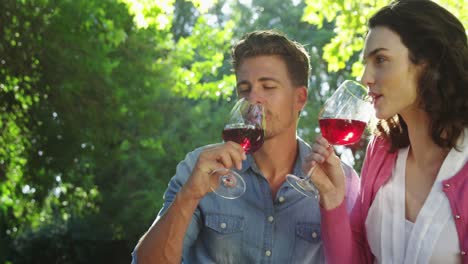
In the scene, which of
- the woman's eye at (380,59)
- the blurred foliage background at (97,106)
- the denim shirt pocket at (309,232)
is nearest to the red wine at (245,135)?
the woman's eye at (380,59)

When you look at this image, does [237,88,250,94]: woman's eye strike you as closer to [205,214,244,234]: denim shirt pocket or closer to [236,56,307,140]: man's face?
[236,56,307,140]: man's face

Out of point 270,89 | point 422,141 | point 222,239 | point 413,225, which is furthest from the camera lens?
point 270,89

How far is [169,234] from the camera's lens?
317 centimetres

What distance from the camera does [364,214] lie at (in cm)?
340

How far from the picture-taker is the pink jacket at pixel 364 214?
305 centimetres

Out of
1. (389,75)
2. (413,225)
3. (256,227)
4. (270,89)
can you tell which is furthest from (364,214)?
(270,89)

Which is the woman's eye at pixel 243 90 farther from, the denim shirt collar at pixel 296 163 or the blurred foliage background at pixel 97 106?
the blurred foliage background at pixel 97 106

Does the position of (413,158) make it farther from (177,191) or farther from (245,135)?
(177,191)

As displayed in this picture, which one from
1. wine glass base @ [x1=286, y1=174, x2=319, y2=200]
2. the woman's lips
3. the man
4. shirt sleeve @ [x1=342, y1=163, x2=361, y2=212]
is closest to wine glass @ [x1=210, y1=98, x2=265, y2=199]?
wine glass base @ [x1=286, y1=174, x2=319, y2=200]

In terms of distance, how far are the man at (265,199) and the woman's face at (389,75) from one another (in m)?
0.74

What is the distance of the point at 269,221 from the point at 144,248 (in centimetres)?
74

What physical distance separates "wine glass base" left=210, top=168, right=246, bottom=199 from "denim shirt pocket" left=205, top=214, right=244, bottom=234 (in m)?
0.51

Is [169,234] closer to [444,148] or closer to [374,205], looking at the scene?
[374,205]

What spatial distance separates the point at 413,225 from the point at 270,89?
44.2 inches
